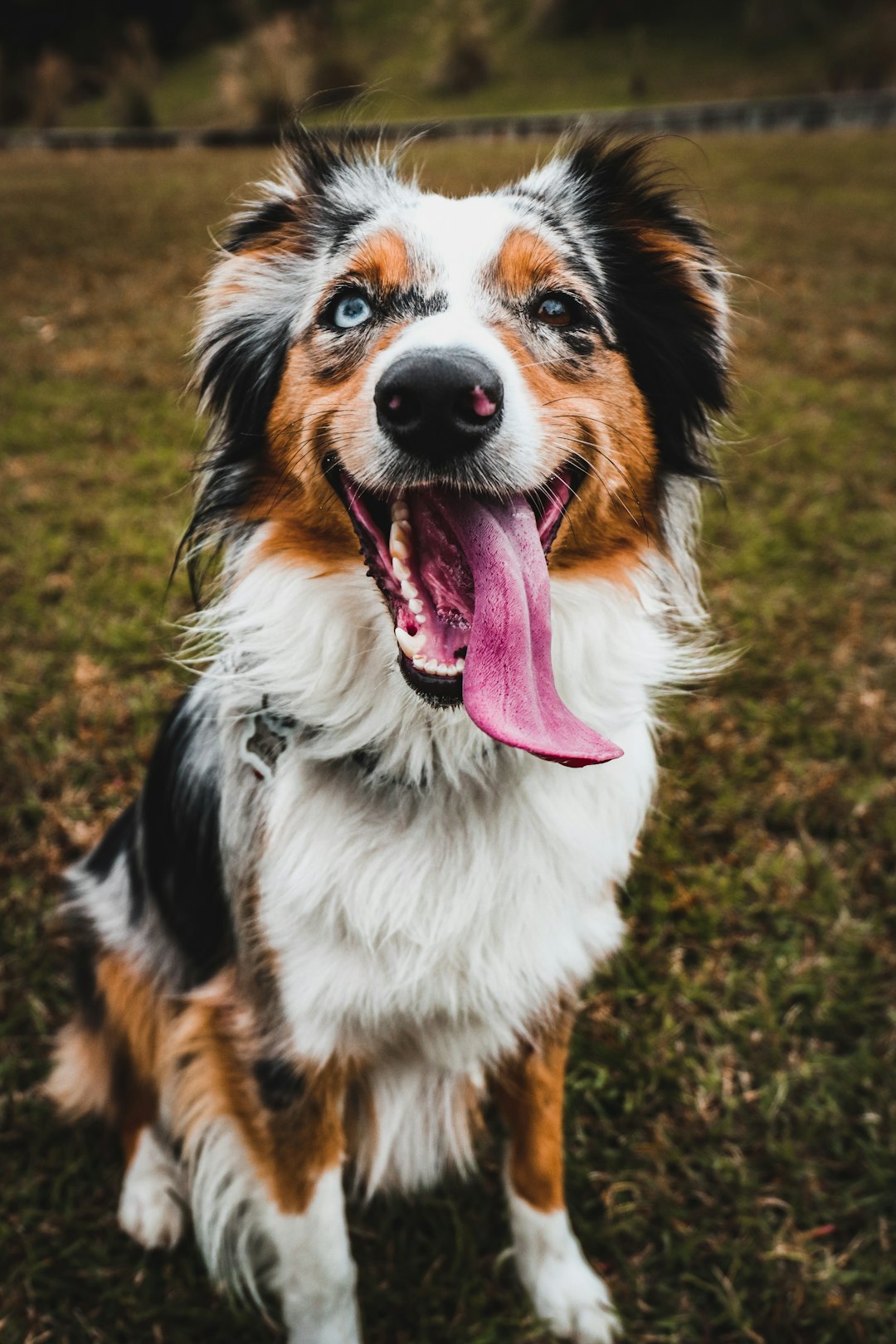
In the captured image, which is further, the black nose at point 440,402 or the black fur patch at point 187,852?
the black fur patch at point 187,852

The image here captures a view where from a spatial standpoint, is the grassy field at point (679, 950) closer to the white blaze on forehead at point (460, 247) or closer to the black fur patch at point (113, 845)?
the black fur patch at point (113, 845)

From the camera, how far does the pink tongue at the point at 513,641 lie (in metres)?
1.54

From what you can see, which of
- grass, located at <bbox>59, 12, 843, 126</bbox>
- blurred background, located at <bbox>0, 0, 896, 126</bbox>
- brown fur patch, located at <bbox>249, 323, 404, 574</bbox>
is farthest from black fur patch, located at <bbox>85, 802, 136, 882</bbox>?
grass, located at <bbox>59, 12, 843, 126</bbox>

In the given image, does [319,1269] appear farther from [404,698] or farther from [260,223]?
[260,223]

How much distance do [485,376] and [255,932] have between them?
114cm

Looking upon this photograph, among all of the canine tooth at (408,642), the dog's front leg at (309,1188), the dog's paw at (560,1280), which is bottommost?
the dog's paw at (560,1280)

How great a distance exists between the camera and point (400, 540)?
1654mm

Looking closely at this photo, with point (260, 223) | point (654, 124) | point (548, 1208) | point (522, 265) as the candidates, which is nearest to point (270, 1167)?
point (548, 1208)

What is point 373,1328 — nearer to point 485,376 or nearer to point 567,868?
point 567,868

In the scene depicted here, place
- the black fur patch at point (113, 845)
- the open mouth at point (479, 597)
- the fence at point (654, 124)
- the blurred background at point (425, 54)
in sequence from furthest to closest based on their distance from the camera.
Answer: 1. the blurred background at point (425, 54)
2. the fence at point (654, 124)
3. the black fur patch at point (113, 845)
4. the open mouth at point (479, 597)

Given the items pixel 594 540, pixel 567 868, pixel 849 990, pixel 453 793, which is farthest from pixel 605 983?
pixel 594 540

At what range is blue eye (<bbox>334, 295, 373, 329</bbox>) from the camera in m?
1.85

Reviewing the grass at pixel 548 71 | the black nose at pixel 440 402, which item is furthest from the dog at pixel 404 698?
the grass at pixel 548 71

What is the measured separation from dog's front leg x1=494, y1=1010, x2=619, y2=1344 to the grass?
2423 centimetres
